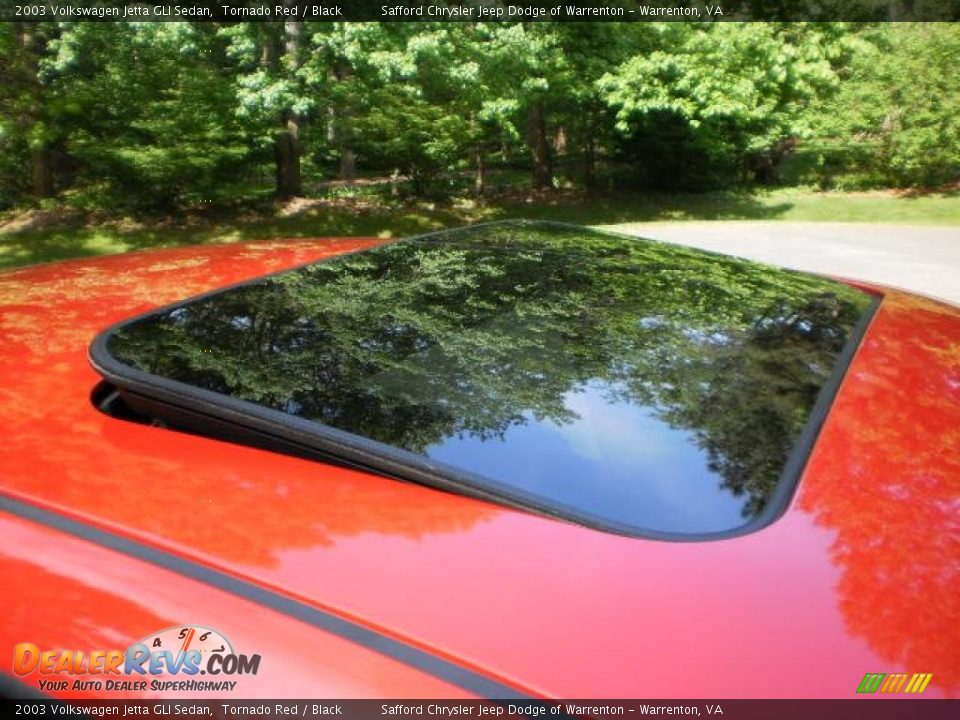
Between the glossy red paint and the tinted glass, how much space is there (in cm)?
10

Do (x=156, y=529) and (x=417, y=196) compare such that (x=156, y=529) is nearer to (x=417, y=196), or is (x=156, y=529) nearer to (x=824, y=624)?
(x=824, y=624)

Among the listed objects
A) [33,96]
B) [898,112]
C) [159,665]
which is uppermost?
[898,112]

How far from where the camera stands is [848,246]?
12102mm

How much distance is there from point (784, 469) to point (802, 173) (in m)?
23.6

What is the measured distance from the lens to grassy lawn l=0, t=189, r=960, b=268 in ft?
43.4

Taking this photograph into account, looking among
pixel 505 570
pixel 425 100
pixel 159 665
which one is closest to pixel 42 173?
pixel 425 100

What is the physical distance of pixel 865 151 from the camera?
2012cm

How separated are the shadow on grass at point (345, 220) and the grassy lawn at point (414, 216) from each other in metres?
0.02

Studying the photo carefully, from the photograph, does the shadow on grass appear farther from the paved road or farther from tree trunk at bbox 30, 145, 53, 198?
the paved road

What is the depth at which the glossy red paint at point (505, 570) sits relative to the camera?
3.16 ft

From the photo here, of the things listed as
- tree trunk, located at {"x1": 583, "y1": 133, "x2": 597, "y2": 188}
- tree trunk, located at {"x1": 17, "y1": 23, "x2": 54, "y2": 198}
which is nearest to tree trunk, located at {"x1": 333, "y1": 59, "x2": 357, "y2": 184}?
tree trunk, located at {"x1": 17, "y1": 23, "x2": 54, "y2": 198}

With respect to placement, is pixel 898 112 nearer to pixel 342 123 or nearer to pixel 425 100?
pixel 425 100

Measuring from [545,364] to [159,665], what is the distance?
3.10 ft

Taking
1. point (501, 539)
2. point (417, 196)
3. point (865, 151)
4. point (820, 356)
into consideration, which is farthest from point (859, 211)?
point (501, 539)
